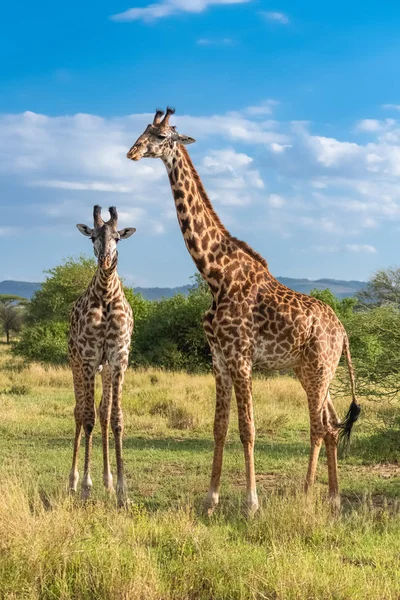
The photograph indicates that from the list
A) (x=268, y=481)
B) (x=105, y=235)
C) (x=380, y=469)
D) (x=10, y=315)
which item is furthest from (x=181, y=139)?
(x=10, y=315)

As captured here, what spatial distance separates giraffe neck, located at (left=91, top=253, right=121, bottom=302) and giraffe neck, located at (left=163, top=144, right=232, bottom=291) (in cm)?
105

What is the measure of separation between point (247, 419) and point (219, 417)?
1.14 ft

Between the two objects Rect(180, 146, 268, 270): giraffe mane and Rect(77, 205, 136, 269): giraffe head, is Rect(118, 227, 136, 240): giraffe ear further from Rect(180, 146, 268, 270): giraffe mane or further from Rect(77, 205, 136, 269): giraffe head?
Rect(180, 146, 268, 270): giraffe mane

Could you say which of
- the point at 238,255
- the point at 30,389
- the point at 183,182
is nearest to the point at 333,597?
the point at 238,255

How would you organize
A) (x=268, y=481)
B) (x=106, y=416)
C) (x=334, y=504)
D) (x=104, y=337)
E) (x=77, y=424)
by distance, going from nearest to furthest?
(x=334, y=504), (x=104, y=337), (x=106, y=416), (x=77, y=424), (x=268, y=481)

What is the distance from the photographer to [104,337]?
304 inches

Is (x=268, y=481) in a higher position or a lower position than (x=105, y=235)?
lower

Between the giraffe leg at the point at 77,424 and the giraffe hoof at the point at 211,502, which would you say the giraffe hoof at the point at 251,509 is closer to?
the giraffe hoof at the point at 211,502

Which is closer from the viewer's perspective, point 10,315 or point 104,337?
point 104,337

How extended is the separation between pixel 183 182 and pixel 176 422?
260 inches

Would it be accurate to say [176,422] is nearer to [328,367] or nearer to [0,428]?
[0,428]

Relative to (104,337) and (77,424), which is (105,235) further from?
(77,424)

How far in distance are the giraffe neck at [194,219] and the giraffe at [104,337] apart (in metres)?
0.86

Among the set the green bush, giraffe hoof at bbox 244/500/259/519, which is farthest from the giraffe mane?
the green bush
